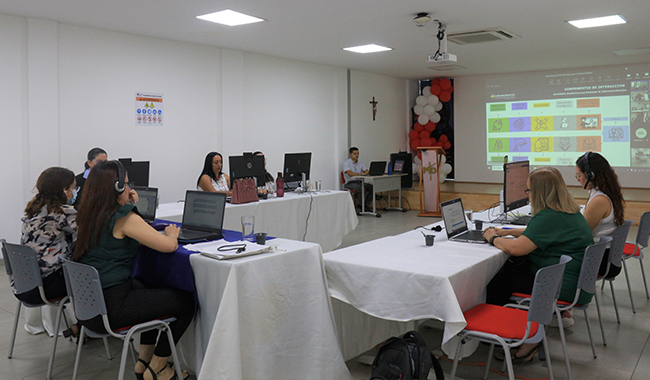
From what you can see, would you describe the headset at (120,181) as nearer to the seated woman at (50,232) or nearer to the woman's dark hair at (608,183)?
the seated woman at (50,232)

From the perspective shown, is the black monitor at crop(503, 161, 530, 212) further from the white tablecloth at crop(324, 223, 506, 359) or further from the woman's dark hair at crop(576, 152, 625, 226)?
the white tablecloth at crop(324, 223, 506, 359)

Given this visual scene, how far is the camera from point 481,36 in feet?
22.0

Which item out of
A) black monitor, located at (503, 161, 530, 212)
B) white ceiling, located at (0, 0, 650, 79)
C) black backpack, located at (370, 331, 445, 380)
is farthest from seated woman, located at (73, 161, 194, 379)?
white ceiling, located at (0, 0, 650, 79)

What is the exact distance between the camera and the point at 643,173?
9898 mm

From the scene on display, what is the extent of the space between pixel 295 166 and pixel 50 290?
3471 millimetres

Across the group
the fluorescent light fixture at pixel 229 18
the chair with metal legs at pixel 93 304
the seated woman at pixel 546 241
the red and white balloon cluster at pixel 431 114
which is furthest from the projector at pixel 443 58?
the red and white balloon cluster at pixel 431 114

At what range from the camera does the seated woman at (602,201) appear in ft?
11.3

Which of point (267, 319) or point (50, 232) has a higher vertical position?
point (50, 232)

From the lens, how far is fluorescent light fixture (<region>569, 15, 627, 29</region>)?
6.11 meters

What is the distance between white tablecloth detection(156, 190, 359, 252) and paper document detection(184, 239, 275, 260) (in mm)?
1620

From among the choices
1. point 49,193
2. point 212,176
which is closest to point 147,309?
point 49,193

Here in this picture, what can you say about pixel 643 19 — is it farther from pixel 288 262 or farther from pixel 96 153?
pixel 96 153

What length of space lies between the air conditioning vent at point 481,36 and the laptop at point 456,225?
3.73 m

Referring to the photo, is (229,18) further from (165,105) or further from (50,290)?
(50,290)
